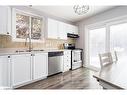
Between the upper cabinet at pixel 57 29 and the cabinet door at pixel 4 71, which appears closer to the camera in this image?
the cabinet door at pixel 4 71

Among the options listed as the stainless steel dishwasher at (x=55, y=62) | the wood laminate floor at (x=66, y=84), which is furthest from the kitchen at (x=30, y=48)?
the wood laminate floor at (x=66, y=84)

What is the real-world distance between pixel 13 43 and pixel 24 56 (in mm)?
738

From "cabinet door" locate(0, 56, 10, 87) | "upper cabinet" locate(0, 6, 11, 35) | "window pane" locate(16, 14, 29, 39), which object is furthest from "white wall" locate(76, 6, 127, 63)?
A: "cabinet door" locate(0, 56, 10, 87)

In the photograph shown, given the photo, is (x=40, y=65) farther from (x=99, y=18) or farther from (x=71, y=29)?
(x=99, y=18)

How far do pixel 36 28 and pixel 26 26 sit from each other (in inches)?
15.5

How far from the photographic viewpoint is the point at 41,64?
325cm

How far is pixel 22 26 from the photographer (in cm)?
354

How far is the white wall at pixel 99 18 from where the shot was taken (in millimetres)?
3470

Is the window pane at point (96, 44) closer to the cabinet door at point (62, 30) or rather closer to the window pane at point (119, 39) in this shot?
the window pane at point (119, 39)

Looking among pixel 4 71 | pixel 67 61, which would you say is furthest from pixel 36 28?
pixel 4 71

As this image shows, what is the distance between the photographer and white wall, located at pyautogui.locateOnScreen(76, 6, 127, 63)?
3.47 metres

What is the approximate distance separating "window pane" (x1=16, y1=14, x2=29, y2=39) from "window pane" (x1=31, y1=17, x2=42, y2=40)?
214 millimetres

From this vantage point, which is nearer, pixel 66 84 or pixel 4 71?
pixel 4 71
